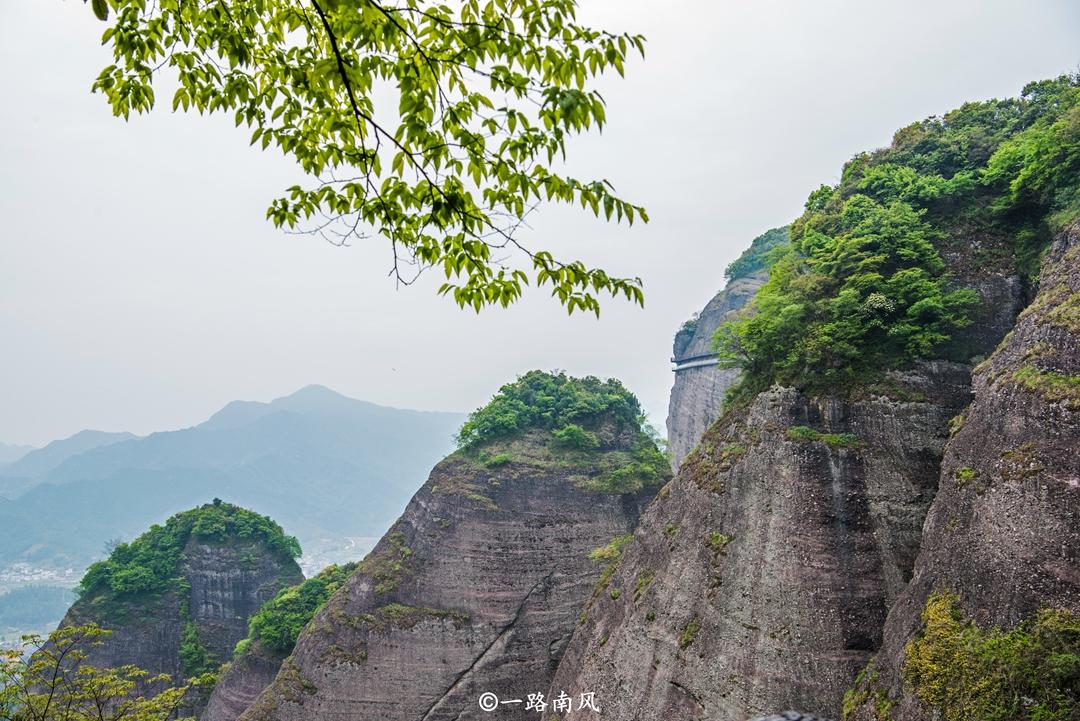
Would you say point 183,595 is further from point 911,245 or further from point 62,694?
point 911,245

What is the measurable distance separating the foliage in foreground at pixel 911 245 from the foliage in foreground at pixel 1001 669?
22.3 ft

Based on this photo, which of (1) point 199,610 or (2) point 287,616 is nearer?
(2) point 287,616

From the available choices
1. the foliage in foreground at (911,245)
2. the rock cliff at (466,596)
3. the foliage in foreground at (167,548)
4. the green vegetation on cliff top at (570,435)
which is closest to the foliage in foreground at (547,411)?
the green vegetation on cliff top at (570,435)

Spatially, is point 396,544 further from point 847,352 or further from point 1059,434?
point 1059,434

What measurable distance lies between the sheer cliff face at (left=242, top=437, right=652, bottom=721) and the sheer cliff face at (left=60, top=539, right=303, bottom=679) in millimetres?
11123

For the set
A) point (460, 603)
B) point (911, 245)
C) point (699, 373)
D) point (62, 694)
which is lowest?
point (460, 603)

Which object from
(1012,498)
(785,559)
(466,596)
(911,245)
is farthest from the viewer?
(466,596)

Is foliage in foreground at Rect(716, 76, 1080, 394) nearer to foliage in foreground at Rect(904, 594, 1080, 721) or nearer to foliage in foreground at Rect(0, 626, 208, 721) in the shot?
foliage in foreground at Rect(904, 594, 1080, 721)

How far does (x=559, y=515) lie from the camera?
2595cm

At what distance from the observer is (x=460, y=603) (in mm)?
23656

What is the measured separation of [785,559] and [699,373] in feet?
116

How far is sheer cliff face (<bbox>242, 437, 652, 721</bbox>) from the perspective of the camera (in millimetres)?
22109

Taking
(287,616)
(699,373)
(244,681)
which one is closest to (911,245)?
(287,616)

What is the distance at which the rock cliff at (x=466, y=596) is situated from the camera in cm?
2212
